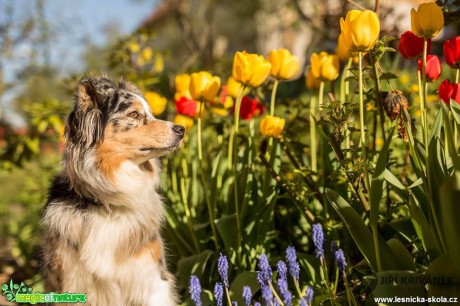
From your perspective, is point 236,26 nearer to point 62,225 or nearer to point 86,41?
point 86,41

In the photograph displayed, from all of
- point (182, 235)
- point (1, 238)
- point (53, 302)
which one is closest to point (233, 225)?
point (182, 235)

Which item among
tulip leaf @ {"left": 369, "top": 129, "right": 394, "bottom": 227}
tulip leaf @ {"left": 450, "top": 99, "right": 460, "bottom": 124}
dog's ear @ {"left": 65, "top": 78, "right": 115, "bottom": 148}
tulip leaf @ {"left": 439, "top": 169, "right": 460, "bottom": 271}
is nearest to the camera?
tulip leaf @ {"left": 439, "top": 169, "right": 460, "bottom": 271}

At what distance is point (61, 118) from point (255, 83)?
2.67 m

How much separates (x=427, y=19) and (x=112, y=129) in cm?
167

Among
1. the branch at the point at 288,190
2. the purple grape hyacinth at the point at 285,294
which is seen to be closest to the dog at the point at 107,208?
the branch at the point at 288,190

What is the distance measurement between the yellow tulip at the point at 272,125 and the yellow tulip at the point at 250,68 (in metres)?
0.23

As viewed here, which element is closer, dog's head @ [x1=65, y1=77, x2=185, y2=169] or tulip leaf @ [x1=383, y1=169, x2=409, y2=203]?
tulip leaf @ [x1=383, y1=169, x2=409, y2=203]

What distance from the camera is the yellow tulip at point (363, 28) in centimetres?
209

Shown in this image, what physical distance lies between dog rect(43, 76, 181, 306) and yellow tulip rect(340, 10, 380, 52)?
3.49 feet

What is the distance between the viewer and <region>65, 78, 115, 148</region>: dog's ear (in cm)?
256

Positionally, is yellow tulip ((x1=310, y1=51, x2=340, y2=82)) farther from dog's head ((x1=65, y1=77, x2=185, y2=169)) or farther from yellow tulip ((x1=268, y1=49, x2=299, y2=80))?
dog's head ((x1=65, y1=77, x2=185, y2=169))

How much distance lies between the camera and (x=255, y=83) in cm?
275

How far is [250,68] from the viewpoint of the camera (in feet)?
8.91

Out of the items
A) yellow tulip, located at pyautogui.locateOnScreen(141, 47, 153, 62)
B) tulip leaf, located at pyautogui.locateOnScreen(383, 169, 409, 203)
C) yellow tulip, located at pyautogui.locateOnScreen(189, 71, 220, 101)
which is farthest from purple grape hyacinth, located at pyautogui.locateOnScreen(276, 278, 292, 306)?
yellow tulip, located at pyautogui.locateOnScreen(141, 47, 153, 62)
